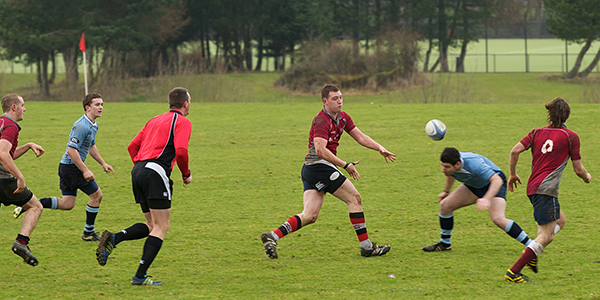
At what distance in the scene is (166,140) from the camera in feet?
18.9

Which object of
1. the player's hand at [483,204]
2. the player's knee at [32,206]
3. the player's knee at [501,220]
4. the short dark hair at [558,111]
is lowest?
the player's knee at [501,220]

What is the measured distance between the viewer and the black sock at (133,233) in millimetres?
6065

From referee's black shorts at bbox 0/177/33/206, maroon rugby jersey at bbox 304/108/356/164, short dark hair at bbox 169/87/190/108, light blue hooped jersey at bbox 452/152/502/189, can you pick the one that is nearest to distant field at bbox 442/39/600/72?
maroon rugby jersey at bbox 304/108/356/164

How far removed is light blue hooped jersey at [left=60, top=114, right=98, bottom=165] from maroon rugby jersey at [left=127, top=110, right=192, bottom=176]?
162 cm

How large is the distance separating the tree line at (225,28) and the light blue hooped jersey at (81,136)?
27328mm

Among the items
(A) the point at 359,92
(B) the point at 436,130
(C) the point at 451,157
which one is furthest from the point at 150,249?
(A) the point at 359,92

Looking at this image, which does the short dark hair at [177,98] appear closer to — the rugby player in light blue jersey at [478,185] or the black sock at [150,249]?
the black sock at [150,249]

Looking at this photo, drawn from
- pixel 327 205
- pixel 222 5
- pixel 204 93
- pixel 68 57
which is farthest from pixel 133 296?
pixel 222 5

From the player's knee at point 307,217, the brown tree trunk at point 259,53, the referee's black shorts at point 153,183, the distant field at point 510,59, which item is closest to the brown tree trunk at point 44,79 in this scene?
the distant field at point 510,59

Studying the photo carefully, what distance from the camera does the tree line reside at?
3766 cm

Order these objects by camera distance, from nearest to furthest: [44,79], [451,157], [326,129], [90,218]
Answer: [451,157]
[326,129]
[90,218]
[44,79]

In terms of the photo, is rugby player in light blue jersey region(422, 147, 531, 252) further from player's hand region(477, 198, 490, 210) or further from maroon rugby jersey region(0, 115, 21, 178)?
maroon rugby jersey region(0, 115, 21, 178)

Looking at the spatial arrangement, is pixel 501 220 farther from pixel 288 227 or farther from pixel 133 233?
pixel 133 233

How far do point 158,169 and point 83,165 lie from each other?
1.77 metres
